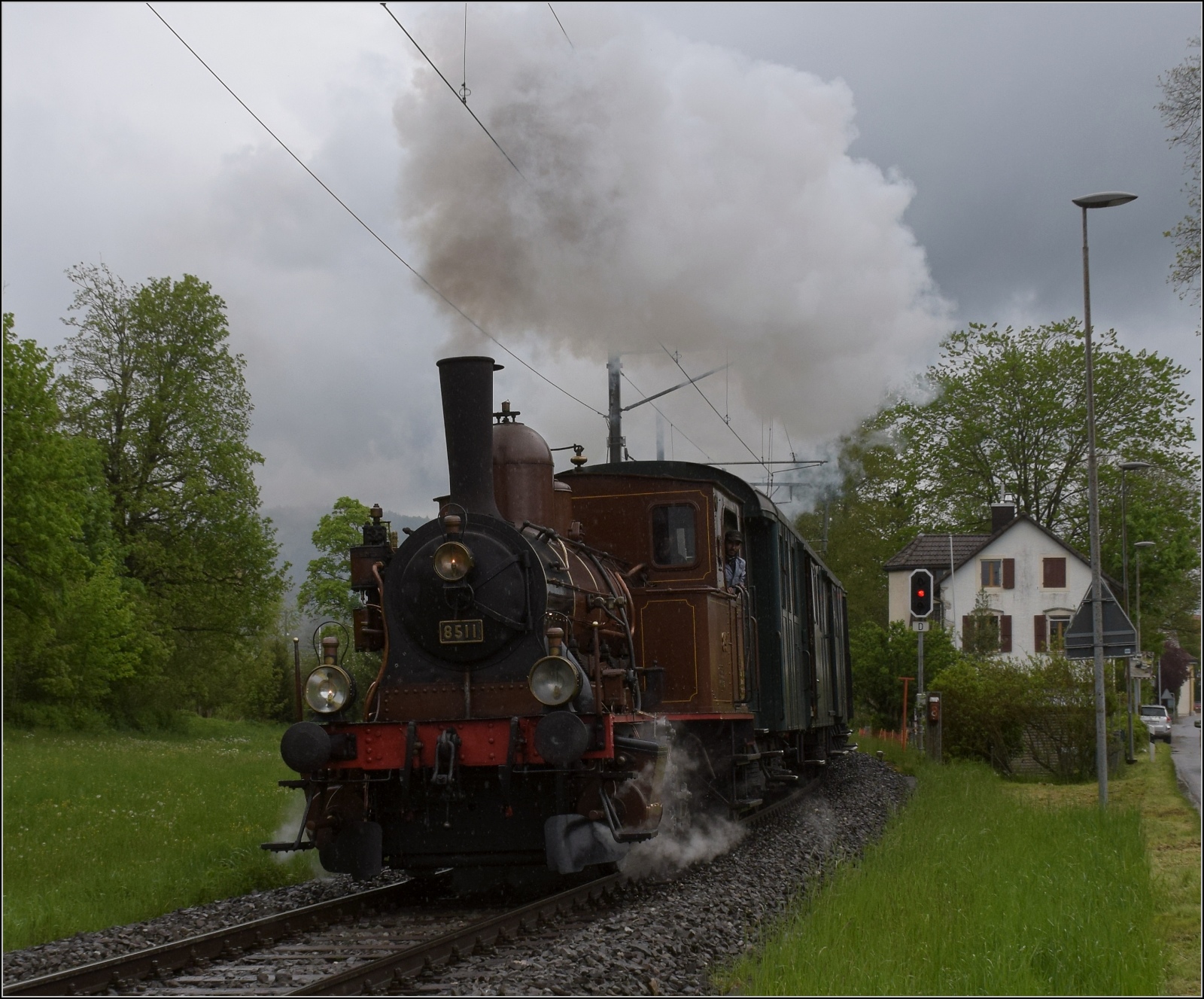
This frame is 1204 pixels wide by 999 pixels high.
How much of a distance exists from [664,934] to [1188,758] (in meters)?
26.2

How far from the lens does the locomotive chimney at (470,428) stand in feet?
28.6

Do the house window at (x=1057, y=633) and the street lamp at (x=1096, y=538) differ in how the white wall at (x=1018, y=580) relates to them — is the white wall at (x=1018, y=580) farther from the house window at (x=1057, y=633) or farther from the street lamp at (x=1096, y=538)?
the street lamp at (x=1096, y=538)

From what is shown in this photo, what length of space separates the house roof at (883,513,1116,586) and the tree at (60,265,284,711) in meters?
16.2

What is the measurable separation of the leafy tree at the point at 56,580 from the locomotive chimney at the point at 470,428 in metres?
6.35

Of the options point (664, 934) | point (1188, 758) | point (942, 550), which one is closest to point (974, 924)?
point (664, 934)

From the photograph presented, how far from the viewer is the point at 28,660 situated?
1155 inches

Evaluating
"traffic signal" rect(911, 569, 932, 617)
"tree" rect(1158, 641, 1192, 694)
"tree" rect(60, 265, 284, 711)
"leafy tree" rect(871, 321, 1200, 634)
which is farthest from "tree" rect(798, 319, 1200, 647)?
"tree" rect(1158, 641, 1192, 694)

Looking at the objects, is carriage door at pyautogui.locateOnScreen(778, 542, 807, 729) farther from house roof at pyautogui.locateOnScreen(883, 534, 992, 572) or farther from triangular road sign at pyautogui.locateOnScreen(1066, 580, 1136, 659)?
house roof at pyautogui.locateOnScreen(883, 534, 992, 572)

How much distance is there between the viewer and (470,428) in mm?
8789

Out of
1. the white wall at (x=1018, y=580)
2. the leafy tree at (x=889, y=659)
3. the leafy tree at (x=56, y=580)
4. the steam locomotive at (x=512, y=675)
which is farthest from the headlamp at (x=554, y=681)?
the white wall at (x=1018, y=580)

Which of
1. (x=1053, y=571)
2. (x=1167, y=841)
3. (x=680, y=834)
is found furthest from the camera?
(x=1053, y=571)

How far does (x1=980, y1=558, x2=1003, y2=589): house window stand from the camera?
34.3 meters

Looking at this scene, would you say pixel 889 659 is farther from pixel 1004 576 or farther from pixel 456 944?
pixel 456 944

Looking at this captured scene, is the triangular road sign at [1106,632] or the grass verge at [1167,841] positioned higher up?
the triangular road sign at [1106,632]
